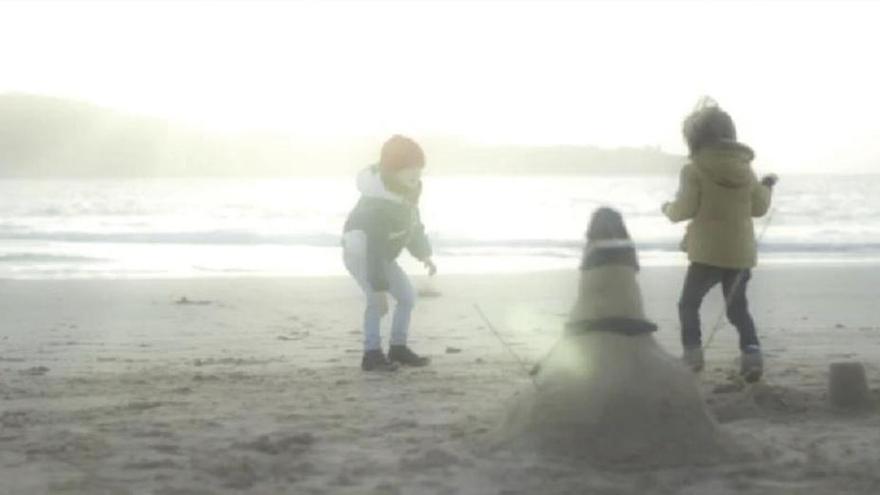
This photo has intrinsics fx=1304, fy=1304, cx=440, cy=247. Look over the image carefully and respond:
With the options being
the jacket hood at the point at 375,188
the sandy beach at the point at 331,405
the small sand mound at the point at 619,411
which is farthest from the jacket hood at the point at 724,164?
the jacket hood at the point at 375,188

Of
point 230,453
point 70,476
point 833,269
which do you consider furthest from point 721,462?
point 833,269

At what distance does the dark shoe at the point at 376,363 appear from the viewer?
30.8 feet

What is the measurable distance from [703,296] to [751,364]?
0.52m

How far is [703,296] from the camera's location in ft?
27.1

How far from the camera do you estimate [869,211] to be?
48281mm

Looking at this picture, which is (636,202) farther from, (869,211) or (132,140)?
(132,140)

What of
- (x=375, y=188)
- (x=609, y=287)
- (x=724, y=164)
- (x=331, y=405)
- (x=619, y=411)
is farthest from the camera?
(x=375, y=188)

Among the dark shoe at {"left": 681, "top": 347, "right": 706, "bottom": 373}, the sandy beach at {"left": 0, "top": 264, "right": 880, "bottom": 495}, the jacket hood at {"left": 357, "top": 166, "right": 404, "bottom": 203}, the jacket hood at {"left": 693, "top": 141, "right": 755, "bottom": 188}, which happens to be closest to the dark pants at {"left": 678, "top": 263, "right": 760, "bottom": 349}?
the dark shoe at {"left": 681, "top": 347, "right": 706, "bottom": 373}

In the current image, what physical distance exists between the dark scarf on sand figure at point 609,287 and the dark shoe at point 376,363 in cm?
324

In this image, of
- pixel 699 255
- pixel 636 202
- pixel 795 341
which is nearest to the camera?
pixel 699 255

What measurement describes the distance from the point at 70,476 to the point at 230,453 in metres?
0.79

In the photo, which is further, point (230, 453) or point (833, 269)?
point (833, 269)

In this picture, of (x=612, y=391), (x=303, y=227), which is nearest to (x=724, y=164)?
(x=612, y=391)

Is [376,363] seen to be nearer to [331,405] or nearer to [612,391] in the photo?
[331,405]
